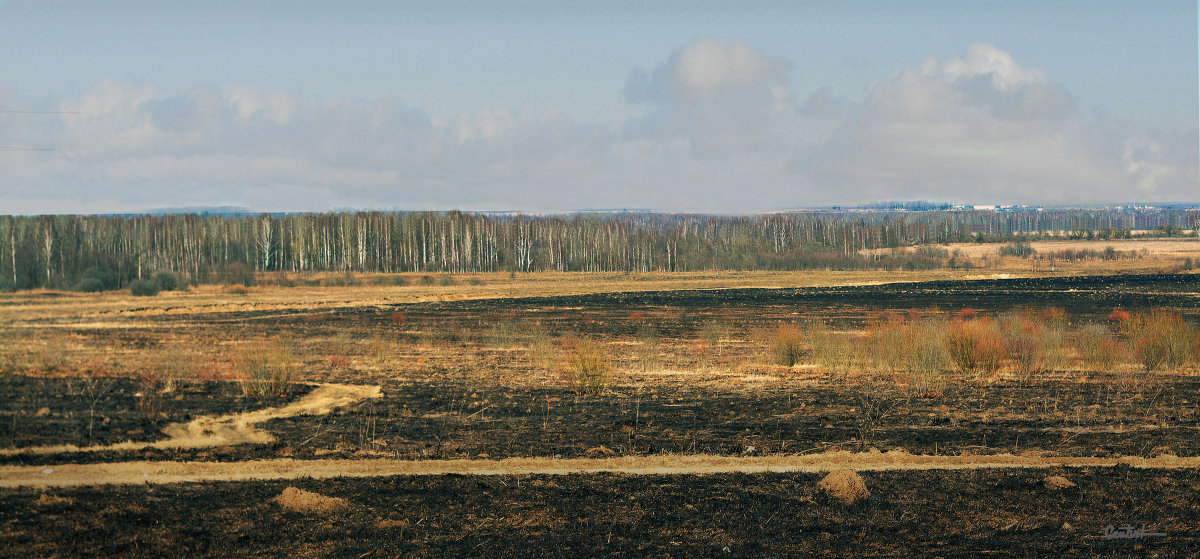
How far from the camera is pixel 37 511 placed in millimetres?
13281

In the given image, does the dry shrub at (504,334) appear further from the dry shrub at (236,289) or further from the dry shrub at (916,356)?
the dry shrub at (236,289)

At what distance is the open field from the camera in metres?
12.7

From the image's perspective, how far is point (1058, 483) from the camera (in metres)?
14.9

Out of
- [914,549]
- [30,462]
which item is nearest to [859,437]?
[914,549]

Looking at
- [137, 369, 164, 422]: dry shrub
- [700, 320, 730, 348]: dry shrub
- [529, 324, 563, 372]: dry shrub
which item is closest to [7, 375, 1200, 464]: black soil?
[137, 369, 164, 422]: dry shrub

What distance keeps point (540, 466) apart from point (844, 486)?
5.15m

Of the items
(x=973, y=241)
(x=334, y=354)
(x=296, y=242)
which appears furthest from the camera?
(x=973, y=241)

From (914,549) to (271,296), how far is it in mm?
71704

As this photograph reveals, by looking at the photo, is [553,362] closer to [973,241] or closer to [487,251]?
[487,251]

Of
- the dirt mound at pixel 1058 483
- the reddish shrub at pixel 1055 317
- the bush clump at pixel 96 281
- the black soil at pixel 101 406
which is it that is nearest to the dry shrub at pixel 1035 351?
the reddish shrub at pixel 1055 317

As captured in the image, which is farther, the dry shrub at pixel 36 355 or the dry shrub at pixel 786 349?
the dry shrub at pixel 786 349

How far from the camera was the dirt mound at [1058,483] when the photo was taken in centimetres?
1484

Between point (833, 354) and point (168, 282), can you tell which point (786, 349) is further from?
point (168, 282)

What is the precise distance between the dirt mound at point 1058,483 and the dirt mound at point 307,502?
418 inches
